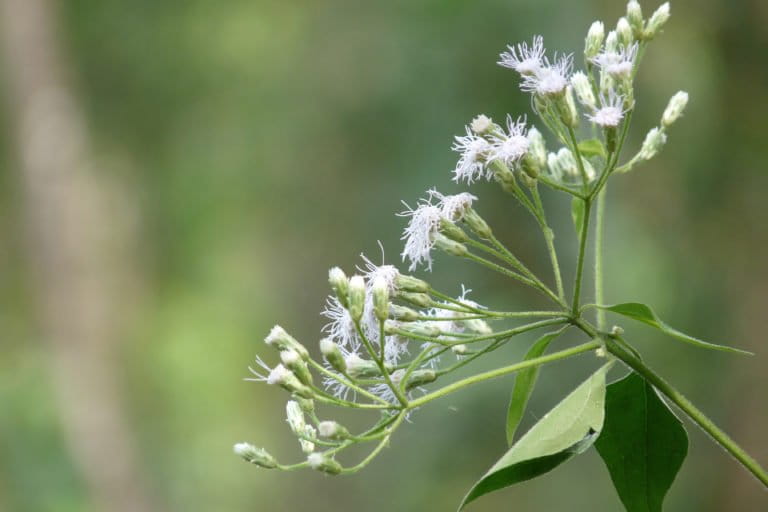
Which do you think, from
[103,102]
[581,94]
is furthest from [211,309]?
[581,94]

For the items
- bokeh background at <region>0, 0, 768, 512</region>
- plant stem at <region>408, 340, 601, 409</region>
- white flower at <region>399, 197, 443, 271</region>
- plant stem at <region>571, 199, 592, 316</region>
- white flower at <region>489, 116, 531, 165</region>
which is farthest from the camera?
bokeh background at <region>0, 0, 768, 512</region>

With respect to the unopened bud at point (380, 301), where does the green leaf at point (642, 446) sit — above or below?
below

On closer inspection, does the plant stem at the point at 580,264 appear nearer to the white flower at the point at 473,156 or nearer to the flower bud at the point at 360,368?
the white flower at the point at 473,156

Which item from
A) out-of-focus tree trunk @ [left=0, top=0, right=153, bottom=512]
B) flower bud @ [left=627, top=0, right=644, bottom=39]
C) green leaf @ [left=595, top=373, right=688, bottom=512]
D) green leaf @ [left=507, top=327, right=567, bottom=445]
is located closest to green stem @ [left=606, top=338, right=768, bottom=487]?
green leaf @ [left=595, top=373, right=688, bottom=512]

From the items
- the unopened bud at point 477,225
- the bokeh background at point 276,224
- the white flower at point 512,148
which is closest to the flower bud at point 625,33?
the white flower at point 512,148

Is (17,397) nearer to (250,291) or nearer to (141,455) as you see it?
(141,455)

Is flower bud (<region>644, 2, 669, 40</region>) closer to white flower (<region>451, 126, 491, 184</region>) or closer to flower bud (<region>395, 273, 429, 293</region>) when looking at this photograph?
white flower (<region>451, 126, 491, 184</region>)
